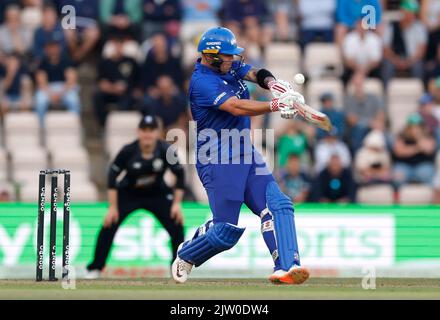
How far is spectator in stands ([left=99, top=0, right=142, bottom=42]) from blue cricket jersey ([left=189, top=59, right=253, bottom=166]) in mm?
6838

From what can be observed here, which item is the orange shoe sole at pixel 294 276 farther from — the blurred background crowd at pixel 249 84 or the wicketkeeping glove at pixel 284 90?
the blurred background crowd at pixel 249 84

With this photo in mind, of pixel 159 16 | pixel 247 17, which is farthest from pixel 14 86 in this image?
pixel 247 17

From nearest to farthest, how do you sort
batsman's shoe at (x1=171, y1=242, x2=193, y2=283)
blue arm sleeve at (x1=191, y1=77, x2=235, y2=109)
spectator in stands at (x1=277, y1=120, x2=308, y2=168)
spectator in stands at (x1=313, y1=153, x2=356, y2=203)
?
blue arm sleeve at (x1=191, y1=77, x2=235, y2=109) → batsman's shoe at (x1=171, y1=242, x2=193, y2=283) → spectator in stands at (x1=313, y1=153, x2=356, y2=203) → spectator in stands at (x1=277, y1=120, x2=308, y2=168)

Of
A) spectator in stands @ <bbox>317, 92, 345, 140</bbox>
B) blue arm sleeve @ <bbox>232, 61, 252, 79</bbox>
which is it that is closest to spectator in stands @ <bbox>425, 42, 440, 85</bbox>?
spectator in stands @ <bbox>317, 92, 345, 140</bbox>

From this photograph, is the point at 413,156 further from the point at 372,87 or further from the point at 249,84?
the point at 249,84

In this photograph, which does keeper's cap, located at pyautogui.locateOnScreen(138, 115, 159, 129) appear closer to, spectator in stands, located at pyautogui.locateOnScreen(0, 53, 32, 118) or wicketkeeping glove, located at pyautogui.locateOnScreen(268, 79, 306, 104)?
wicketkeeping glove, located at pyautogui.locateOnScreen(268, 79, 306, 104)

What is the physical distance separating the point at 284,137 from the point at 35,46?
3.71 meters

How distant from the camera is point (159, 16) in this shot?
17703mm

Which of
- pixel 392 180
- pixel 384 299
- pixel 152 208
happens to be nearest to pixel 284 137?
pixel 392 180

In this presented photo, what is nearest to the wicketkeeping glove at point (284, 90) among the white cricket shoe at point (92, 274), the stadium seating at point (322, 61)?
the white cricket shoe at point (92, 274)

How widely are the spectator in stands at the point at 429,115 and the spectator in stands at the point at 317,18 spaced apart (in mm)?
1612

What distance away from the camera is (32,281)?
1172cm

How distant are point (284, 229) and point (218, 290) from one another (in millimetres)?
796

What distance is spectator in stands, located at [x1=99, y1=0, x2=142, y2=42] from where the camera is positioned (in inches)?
691
